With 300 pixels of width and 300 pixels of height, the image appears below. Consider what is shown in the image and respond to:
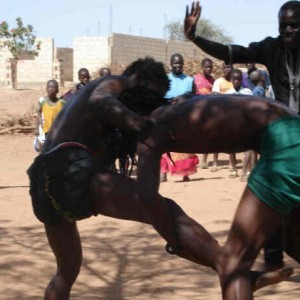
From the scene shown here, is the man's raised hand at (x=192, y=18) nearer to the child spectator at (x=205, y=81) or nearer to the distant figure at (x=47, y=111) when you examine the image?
the distant figure at (x=47, y=111)

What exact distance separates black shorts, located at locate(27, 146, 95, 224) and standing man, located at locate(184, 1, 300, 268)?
1378 mm

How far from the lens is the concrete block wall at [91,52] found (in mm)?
26516

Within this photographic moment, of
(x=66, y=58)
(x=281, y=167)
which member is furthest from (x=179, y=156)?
(x=66, y=58)

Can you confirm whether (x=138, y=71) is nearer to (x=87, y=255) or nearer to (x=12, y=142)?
(x=87, y=255)

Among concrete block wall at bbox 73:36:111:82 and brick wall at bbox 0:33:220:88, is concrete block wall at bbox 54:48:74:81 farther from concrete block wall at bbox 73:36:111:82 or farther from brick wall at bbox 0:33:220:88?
concrete block wall at bbox 73:36:111:82

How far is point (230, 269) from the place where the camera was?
3393 mm

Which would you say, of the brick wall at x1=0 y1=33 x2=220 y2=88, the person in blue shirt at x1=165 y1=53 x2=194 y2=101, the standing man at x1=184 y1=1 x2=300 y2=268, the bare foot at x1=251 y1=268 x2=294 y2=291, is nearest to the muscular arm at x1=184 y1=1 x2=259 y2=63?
the standing man at x1=184 y1=1 x2=300 y2=268

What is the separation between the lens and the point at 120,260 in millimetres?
5977

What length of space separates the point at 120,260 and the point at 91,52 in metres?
21.4

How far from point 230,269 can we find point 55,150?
1.01 m

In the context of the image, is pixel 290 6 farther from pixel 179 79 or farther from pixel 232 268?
pixel 179 79

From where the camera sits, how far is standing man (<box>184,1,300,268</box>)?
15.0 feet

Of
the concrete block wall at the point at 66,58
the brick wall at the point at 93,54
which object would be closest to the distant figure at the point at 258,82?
the brick wall at the point at 93,54

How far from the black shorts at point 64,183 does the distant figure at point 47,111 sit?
7000 millimetres
